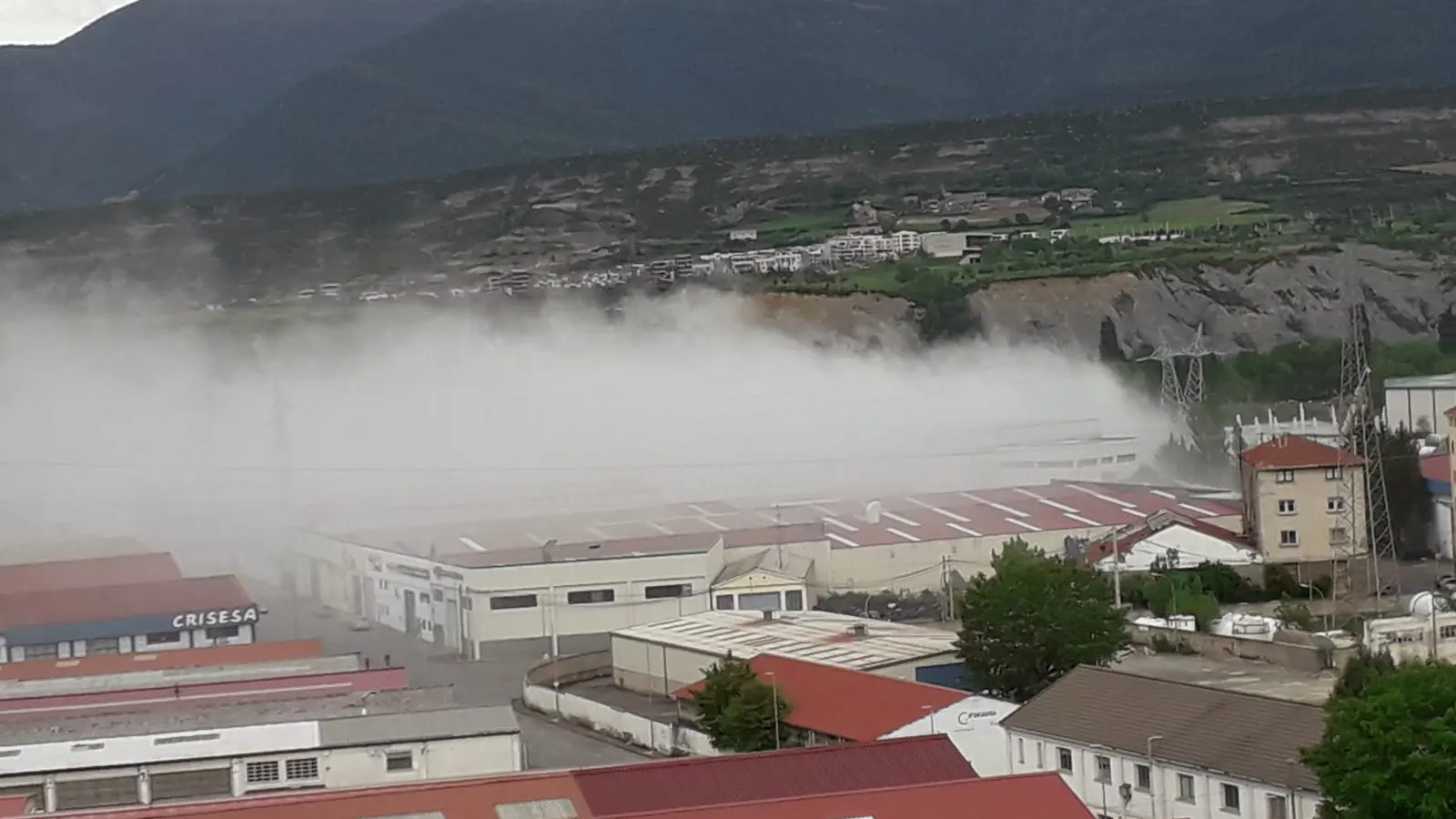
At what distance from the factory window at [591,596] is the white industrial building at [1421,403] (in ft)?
38.3

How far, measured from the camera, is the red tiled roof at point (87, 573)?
2186 centimetres

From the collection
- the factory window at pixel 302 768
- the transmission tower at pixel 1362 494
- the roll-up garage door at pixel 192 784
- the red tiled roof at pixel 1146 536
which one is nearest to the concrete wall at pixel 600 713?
the factory window at pixel 302 768

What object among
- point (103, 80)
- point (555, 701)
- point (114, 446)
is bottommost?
point (555, 701)

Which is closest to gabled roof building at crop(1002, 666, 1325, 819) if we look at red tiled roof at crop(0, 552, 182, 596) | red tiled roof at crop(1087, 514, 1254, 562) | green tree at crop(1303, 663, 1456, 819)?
green tree at crop(1303, 663, 1456, 819)

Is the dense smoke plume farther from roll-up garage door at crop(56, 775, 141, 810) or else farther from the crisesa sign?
roll-up garage door at crop(56, 775, 141, 810)

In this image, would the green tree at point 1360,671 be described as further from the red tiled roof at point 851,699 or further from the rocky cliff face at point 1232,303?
the rocky cliff face at point 1232,303

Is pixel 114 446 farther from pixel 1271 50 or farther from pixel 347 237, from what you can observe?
pixel 1271 50

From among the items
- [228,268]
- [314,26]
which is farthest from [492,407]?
[314,26]

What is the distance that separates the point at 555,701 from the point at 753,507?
32.1ft

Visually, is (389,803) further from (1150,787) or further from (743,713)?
(743,713)

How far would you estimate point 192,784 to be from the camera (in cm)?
1284

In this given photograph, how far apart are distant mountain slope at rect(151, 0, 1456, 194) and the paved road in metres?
47.8

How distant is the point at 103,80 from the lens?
9162cm

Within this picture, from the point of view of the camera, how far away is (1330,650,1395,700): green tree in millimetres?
11823
